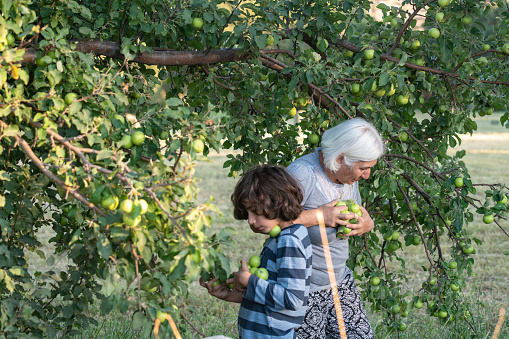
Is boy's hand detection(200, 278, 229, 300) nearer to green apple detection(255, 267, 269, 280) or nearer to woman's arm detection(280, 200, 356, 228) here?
green apple detection(255, 267, 269, 280)

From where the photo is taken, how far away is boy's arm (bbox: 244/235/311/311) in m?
1.91

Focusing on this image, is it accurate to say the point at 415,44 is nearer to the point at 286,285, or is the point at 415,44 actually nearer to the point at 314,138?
the point at 314,138

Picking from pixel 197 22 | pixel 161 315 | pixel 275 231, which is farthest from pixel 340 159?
pixel 161 315

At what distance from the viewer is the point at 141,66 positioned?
2775mm

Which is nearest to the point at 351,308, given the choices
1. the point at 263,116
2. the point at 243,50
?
the point at 263,116

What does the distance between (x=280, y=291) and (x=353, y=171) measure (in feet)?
2.27

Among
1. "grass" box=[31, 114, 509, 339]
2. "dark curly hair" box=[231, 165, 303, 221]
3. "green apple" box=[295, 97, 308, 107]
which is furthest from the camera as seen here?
"grass" box=[31, 114, 509, 339]

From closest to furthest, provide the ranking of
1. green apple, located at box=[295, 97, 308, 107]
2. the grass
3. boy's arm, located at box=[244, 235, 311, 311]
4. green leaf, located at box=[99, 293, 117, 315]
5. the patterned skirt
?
1. green leaf, located at box=[99, 293, 117, 315]
2. boy's arm, located at box=[244, 235, 311, 311]
3. the patterned skirt
4. green apple, located at box=[295, 97, 308, 107]
5. the grass

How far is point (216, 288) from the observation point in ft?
6.68

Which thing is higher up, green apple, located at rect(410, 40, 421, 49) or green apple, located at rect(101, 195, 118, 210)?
green apple, located at rect(410, 40, 421, 49)

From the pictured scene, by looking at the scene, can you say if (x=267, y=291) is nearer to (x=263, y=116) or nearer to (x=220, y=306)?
(x=263, y=116)

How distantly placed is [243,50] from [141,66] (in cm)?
68

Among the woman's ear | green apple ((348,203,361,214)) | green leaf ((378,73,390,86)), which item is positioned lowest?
green apple ((348,203,361,214))

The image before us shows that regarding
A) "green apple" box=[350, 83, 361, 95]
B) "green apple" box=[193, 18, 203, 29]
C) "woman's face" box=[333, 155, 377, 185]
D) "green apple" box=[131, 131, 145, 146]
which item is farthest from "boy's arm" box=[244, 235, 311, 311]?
"green apple" box=[193, 18, 203, 29]
